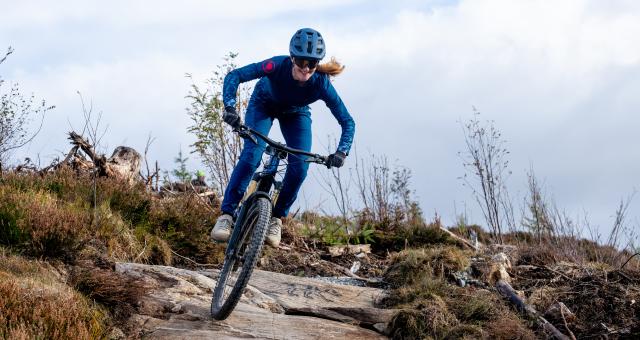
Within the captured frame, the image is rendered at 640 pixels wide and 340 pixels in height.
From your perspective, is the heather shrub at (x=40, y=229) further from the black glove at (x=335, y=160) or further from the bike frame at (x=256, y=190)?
the black glove at (x=335, y=160)

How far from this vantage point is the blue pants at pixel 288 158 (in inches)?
281

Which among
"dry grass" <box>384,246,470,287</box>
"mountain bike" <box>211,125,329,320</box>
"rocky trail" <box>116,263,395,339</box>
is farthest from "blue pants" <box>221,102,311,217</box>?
"dry grass" <box>384,246,470,287</box>

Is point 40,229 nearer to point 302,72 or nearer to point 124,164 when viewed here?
point 302,72

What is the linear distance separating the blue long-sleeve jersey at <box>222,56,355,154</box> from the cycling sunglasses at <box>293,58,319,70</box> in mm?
333

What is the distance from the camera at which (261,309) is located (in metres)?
7.88

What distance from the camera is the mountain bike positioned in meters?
6.52

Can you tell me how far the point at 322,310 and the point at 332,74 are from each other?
2.35 metres

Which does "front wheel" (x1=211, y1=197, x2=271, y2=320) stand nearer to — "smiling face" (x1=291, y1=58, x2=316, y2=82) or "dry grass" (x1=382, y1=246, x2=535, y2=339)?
"smiling face" (x1=291, y1=58, x2=316, y2=82)

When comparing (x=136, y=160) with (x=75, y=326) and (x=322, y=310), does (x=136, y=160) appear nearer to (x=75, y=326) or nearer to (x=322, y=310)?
(x=322, y=310)

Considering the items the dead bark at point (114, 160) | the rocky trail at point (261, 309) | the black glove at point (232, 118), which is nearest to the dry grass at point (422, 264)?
the rocky trail at point (261, 309)

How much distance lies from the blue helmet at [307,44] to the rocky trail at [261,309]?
2414 mm

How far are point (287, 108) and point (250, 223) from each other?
4.54ft

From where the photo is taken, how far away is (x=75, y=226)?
8.24 meters

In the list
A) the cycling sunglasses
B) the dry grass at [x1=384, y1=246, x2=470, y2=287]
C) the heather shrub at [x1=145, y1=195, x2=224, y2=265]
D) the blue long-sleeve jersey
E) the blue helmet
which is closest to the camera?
the blue helmet
